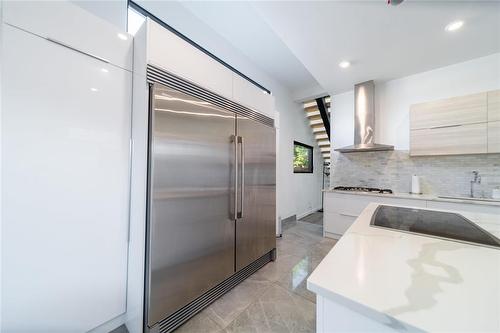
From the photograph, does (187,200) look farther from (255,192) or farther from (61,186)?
(255,192)

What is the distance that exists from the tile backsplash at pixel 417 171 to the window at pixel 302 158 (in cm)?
110

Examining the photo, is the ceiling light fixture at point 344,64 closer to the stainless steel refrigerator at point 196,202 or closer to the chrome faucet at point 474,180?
the stainless steel refrigerator at point 196,202

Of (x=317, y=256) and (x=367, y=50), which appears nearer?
(x=367, y=50)

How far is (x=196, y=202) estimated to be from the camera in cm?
150

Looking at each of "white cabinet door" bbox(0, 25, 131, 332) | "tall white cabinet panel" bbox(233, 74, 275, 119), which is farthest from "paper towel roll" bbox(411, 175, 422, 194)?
"white cabinet door" bbox(0, 25, 131, 332)

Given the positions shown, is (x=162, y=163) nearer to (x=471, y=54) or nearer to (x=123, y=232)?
(x=123, y=232)

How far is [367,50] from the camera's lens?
7.56ft

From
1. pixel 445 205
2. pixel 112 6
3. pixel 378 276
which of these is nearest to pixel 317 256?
pixel 445 205

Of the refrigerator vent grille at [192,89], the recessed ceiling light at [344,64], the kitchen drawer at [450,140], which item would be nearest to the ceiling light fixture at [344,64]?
the recessed ceiling light at [344,64]

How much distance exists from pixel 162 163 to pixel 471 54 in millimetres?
4004

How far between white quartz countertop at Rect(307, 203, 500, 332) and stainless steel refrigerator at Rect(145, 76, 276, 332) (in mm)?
1094

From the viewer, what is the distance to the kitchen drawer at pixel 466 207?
2.05m

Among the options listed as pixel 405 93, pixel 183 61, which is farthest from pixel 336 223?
pixel 183 61

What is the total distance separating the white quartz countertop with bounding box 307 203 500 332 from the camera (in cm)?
44
